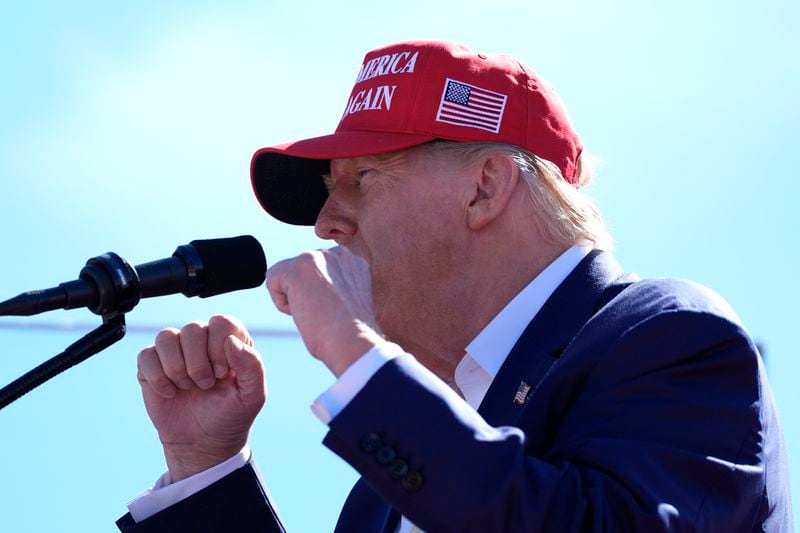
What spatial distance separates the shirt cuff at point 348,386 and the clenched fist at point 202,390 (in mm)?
1021

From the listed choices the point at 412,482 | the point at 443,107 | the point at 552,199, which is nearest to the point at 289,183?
the point at 443,107

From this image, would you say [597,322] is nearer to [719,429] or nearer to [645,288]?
[645,288]

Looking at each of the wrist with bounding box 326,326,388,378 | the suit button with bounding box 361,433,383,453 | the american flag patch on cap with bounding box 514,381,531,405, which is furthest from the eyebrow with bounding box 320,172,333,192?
the suit button with bounding box 361,433,383,453

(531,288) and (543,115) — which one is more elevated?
Result: (543,115)

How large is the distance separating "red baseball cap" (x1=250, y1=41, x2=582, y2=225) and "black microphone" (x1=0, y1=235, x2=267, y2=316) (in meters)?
0.56

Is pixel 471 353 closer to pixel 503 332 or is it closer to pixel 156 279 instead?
pixel 503 332

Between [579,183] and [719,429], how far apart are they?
1388mm

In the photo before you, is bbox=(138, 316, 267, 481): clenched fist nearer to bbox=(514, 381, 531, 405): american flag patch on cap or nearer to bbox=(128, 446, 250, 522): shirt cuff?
bbox=(128, 446, 250, 522): shirt cuff

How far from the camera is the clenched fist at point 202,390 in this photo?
3.19m

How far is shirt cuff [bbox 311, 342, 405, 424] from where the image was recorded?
2.16 meters

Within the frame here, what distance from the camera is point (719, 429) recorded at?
230 centimetres

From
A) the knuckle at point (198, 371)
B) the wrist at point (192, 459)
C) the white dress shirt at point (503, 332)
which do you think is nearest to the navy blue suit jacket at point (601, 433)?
the white dress shirt at point (503, 332)

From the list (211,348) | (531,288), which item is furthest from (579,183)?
(211,348)

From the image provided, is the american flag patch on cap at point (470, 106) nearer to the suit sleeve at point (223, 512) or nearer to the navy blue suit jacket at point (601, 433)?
the navy blue suit jacket at point (601, 433)
